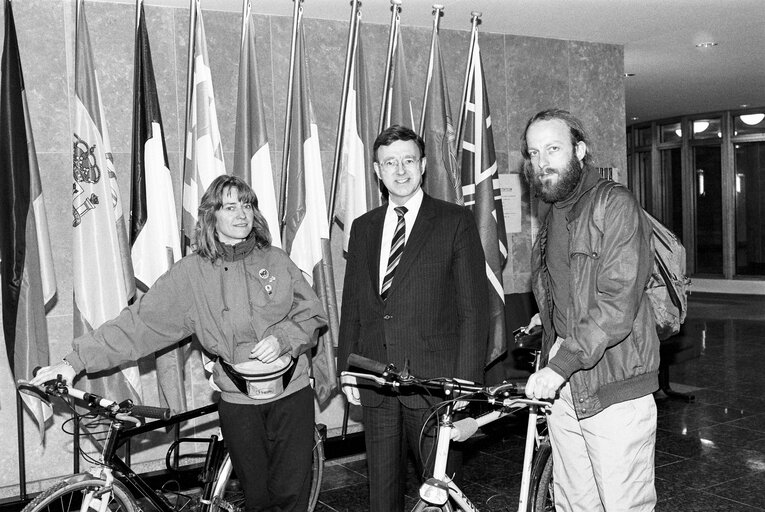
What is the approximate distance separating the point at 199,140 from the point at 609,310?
2.73m

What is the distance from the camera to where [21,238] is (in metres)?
3.95

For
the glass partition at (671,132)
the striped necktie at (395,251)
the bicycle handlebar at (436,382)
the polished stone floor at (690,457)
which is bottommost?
the polished stone floor at (690,457)

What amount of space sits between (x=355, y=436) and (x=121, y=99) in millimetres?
2468

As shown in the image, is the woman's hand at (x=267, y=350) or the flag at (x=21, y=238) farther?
the flag at (x=21, y=238)

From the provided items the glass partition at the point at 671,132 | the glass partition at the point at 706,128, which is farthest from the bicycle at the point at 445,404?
the glass partition at the point at 671,132

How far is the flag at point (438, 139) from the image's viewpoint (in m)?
4.94

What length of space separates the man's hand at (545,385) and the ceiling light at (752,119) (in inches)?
534

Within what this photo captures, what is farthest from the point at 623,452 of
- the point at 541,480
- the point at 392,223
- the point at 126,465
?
the point at 126,465

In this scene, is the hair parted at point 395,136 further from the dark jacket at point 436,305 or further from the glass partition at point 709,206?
the glass partition at point 709,206

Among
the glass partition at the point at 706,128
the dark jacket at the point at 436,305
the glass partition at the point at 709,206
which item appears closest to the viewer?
the dark jacket at the point at 436,305

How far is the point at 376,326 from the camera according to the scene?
3010 mm

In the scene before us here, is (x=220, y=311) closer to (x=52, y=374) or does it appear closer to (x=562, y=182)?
(x=52, y=374)

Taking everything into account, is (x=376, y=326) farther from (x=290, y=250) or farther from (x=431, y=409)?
(x=290, y=250)

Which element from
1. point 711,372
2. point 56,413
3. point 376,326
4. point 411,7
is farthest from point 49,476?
point 711,372
